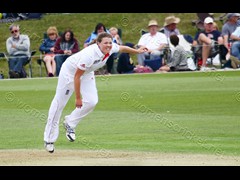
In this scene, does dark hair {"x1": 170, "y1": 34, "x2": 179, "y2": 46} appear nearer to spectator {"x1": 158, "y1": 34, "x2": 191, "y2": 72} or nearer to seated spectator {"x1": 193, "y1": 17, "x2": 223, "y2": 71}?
spectator {"x1": 158, "y1": 34, "x2": 191, "y2": 72}

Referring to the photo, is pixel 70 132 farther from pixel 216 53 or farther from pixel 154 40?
pixel 216 53

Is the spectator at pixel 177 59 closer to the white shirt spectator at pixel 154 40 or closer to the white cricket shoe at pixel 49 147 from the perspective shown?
the white shirt spectator at pixel 154 40

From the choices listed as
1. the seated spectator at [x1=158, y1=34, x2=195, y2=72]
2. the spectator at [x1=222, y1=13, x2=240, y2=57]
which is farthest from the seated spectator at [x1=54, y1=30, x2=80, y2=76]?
the spectator at [x1=222, y1=13, x2=240, y2=57]

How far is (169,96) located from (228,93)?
1.55 meters

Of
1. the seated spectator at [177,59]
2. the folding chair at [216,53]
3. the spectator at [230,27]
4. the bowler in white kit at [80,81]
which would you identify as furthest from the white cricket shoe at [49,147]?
the spectator at [230,27]

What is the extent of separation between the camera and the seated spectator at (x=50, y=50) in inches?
1115

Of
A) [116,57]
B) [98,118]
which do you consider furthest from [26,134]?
[116,57]

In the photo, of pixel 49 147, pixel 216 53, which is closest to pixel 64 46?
pixel 216 53

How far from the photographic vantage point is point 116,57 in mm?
29188

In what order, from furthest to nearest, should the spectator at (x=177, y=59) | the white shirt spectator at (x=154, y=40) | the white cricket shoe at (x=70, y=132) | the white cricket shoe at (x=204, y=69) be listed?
the white cricket shoe at (x=204, y=69) → the white shirt spectator at (x=154, y=40) → the spectator at (x=177, y=59) → the white cricket shoe at (x=70, y=132)

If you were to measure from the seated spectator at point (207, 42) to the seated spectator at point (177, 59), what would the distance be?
651 mm

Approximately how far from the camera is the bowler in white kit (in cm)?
1356

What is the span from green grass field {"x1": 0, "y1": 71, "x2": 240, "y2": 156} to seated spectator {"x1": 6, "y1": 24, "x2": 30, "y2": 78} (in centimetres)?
129
